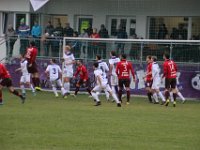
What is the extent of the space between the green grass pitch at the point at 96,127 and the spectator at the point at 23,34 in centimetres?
1162

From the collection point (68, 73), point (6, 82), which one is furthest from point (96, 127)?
point (68, 73)

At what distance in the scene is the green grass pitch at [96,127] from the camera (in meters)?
13.3

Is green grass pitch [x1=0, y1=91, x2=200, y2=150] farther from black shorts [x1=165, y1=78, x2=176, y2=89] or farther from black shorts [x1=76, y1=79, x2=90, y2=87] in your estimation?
black shorts [x1=76, y1=79, x2=90, y2=87]

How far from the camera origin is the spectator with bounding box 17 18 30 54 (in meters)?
34.3

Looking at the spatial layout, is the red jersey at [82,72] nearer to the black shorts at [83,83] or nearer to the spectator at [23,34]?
the black shorts at [83,83]

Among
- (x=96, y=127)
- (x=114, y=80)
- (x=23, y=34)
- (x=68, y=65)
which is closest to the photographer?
(x=96, y=127)

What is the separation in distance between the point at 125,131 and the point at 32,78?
13.4 metres

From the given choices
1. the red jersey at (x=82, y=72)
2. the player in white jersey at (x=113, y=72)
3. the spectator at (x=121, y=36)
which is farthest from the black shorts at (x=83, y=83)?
the spectator at (x=121, y=36)

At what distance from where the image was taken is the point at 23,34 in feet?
117

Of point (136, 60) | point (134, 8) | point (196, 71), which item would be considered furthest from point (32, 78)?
point (134, 8)

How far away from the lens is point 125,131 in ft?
50.9

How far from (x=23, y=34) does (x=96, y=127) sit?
20135mm

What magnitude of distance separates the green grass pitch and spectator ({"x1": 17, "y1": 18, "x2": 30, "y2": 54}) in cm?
1162

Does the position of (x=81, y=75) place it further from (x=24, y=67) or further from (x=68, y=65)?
(x=24, y=67)
